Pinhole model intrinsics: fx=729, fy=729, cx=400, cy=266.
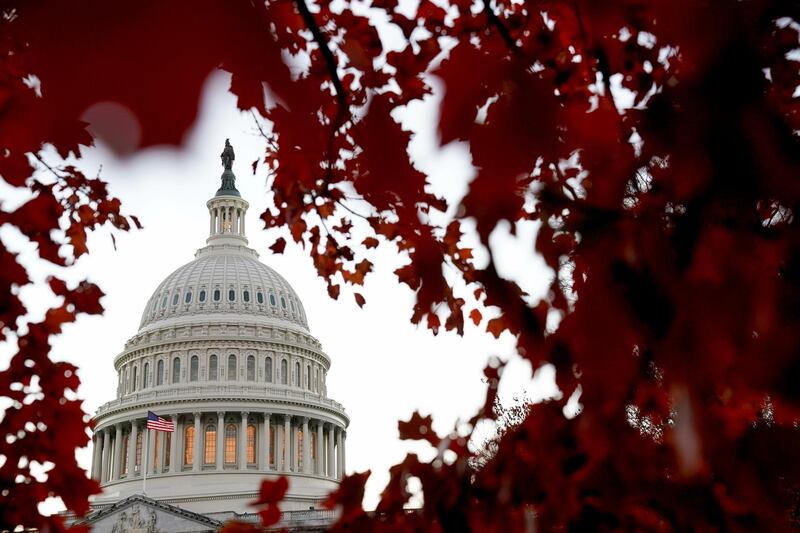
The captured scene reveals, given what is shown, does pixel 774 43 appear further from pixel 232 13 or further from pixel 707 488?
pixel 707 488

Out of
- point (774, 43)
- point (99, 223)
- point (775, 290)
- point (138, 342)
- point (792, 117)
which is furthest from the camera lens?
point (138, 342)

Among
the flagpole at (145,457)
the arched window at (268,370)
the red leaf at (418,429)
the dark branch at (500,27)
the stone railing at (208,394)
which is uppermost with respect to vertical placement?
the arched window at (268,370)

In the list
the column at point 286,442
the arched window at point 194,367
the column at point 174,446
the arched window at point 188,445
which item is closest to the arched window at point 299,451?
the column at point 286,442

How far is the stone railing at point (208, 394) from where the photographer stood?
68375 mm

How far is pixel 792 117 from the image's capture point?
2.08 metres

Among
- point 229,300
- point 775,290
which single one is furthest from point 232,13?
point 229,300

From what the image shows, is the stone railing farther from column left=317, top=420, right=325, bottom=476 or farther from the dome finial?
the dome finial

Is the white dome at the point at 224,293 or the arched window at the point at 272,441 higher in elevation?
the white dome at the point at 224,293

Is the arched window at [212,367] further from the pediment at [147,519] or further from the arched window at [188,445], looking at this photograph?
the pediment at [147,519]

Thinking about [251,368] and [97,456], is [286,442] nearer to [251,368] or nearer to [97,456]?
[251,368]

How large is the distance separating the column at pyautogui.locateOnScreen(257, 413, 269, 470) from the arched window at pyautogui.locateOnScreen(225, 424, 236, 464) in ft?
7.59

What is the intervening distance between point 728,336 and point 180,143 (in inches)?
42.3

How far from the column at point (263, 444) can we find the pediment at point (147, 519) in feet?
53.3

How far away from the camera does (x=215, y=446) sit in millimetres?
67375
